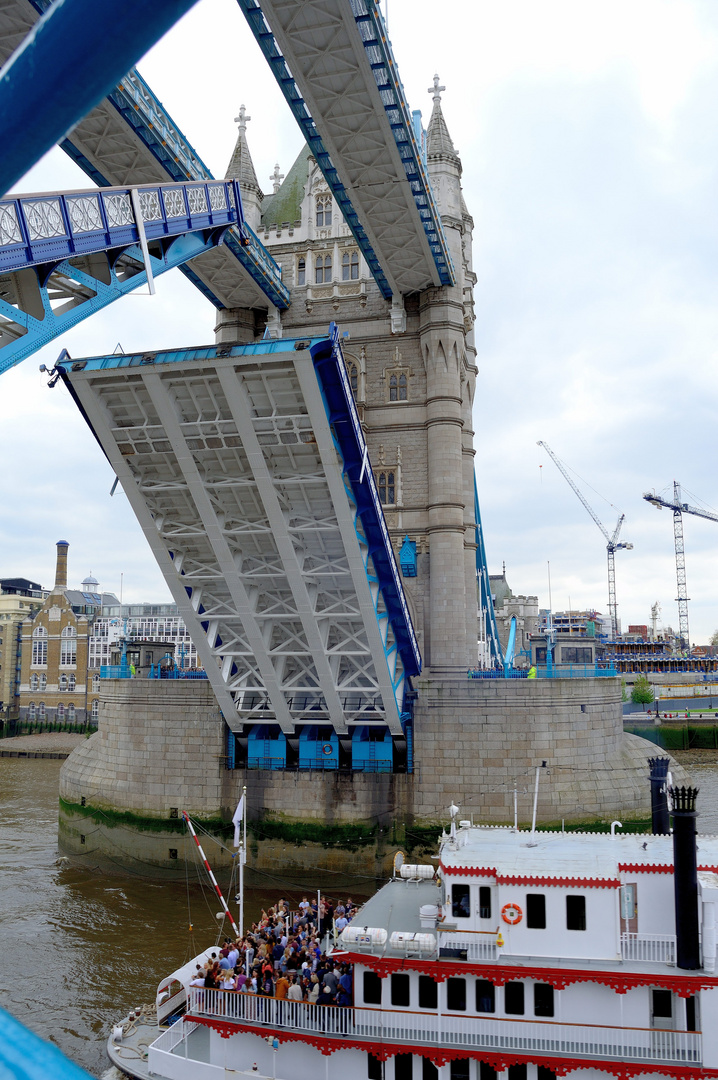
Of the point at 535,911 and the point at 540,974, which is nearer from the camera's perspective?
A: the point at 540,974

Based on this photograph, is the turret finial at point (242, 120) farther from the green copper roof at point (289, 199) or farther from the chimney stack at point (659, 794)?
the chimney stack at point (659, 794)

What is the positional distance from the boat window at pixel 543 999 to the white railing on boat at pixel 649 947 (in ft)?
5.10

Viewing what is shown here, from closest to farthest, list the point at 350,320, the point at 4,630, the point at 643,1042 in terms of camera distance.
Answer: the point at 643,1042, the point at 350,320, the point at 4,630

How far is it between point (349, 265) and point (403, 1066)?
33.1m

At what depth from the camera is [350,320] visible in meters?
38.2

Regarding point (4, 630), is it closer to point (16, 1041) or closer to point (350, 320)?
point (350, 320)

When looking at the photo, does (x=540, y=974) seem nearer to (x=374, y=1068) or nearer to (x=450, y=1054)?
(x=450, y=1054)

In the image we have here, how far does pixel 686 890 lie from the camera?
14.8m

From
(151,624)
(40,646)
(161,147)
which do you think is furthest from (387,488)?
(151,624)

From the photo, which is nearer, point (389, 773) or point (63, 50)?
point (63, 50)

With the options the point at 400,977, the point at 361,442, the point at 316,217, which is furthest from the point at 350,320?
the point at 400,977

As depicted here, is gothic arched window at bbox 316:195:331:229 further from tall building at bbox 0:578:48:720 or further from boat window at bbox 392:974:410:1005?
tall building at bbox 0:578:48:720

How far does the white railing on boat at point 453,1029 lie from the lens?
47.5 ft

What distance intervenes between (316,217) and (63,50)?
1635 inches
